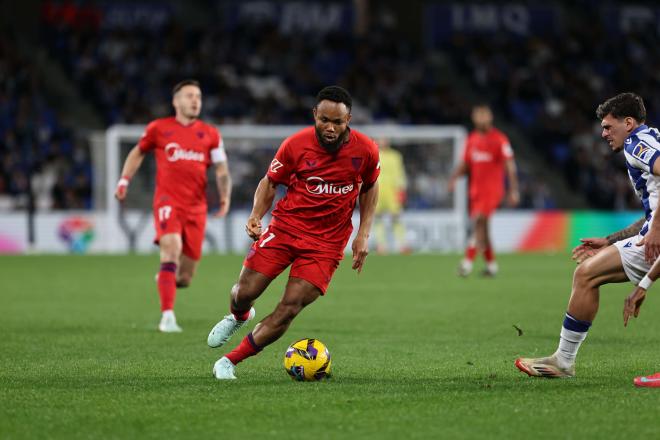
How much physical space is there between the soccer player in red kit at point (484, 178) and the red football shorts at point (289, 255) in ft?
35.0

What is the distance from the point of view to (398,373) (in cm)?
810

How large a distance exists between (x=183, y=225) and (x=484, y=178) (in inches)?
325

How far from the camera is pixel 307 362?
7684 mm

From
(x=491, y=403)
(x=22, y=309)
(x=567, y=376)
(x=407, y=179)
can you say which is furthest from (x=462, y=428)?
(x=407, y=179)

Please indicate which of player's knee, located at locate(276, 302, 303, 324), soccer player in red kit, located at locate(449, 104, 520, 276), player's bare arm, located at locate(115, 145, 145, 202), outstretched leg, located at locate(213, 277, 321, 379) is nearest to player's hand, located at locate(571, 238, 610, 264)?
outstretched leg, located at locate(213, 277, 321, 379)

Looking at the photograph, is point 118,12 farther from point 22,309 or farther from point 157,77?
point 22,309

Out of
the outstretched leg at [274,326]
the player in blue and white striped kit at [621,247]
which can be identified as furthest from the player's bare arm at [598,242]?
the outstretched leg at [274,326]

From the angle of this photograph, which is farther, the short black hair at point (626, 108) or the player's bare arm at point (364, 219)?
the player's bare arm at point (364, 219)

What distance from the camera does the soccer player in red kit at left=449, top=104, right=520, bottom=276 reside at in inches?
720

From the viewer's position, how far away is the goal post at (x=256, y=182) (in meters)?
25.0

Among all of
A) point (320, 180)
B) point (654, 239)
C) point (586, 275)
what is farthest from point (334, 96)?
point (654, 239)

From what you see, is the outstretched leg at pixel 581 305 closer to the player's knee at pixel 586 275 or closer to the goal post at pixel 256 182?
the player's knee at pixel 586 275

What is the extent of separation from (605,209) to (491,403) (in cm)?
2301

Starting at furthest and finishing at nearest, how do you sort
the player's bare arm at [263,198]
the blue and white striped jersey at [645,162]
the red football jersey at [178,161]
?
the red football jersey at [178,161], the player's bare arm at [263,198], the blue and white striped jersey at [645,162]
